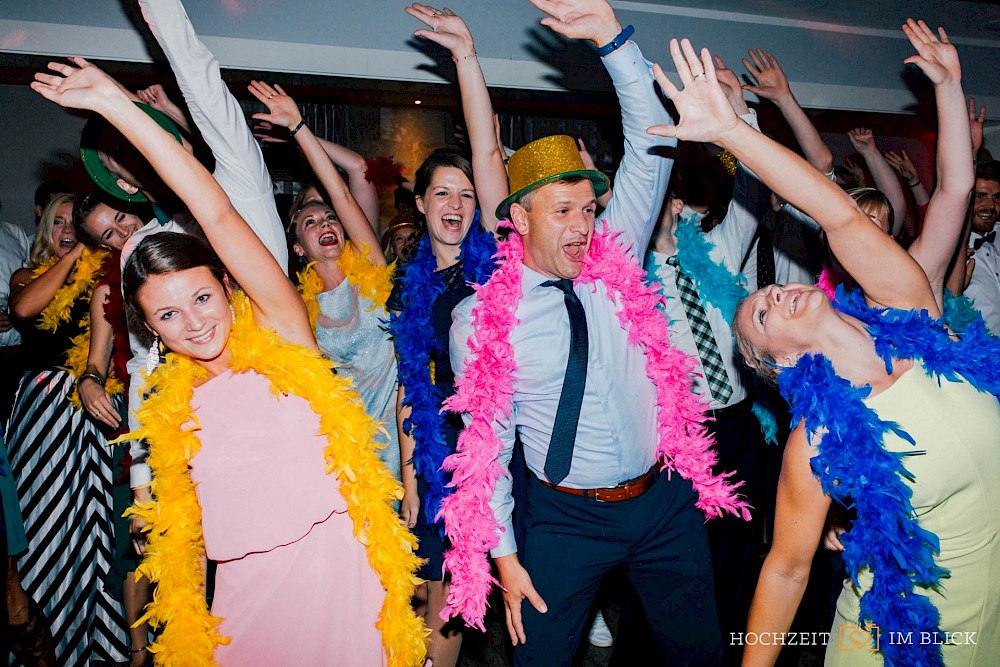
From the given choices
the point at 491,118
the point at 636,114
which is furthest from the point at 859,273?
the point at 491,118

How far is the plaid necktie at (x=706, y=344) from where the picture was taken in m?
2.53

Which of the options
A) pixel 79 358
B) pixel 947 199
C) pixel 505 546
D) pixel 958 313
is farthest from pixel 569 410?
pixel 79 358

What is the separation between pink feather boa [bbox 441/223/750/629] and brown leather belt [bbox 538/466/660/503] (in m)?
0.11

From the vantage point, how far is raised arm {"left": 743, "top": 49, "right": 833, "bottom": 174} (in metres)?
2.72

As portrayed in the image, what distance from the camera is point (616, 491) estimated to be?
5.99 ft

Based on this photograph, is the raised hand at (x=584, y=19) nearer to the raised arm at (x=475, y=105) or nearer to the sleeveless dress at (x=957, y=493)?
the raised arm at (x=475, y=105)

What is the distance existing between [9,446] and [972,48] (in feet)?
16.1

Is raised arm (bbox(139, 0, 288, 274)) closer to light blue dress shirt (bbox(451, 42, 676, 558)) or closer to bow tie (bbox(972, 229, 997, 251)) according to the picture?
light blue dress shirt (bbox(451, 42, 676, 558))

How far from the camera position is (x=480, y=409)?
1.83 metres

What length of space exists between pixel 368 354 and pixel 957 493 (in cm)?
184

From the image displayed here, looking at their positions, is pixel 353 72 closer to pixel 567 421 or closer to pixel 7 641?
pixel 567 421

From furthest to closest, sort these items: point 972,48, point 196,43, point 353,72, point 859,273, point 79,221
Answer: point 972,48, point 353,72, point 79,221, point 196,43, point 859,273

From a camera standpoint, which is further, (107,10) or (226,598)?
(107,10)

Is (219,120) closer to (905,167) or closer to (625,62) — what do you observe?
(625,62)
